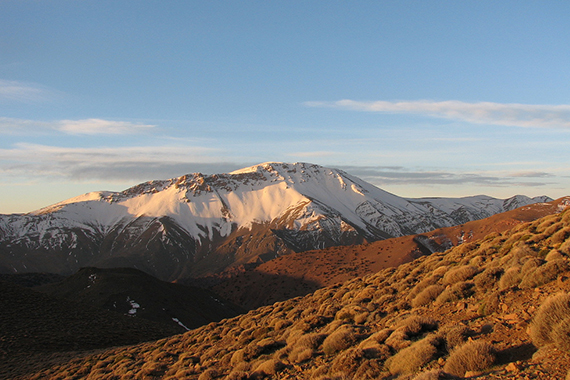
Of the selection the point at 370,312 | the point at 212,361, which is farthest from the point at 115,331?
the point at 370,312

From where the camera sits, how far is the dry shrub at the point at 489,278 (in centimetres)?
1490

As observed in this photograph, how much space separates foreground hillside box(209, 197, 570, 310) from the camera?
347 ft

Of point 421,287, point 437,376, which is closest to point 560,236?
point 421,287

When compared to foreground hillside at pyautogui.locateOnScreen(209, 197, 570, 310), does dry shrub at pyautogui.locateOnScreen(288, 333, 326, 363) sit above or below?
above

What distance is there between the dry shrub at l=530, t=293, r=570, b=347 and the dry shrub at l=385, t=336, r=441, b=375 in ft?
7.64

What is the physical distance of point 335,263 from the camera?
379ft

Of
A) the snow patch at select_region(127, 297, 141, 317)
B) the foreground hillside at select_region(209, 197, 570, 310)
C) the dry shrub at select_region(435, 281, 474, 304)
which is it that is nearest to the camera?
the dry shrub at select_region(435, 281, 474, 304)

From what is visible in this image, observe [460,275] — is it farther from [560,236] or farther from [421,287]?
[560,236]

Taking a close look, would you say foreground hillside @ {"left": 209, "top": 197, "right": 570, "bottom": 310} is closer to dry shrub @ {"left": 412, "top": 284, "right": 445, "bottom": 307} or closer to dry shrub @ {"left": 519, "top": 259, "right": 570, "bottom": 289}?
dry shrub @ {"left": 412, "top": 284, "right": 445, "bottom": 307}

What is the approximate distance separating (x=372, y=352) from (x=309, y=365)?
→ 2587mm

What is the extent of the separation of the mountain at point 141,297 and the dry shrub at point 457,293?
59.3 m

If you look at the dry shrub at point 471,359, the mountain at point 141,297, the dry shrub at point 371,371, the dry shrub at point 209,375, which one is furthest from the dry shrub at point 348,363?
the mountain at point 141,297

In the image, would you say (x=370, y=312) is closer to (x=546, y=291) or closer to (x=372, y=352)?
(x=372, y=352)

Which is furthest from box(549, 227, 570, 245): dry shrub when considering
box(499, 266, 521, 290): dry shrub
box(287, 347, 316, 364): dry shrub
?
box(287, 347, 316, 364): dry shrub
